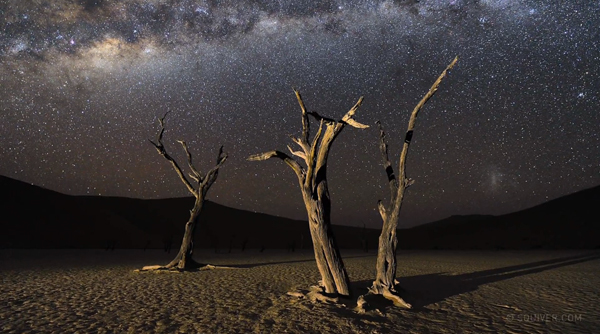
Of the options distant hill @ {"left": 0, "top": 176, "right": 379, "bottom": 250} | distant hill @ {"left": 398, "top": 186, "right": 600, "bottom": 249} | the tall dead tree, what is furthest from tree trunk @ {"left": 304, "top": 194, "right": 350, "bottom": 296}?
distant hill @ {"left": 398, "top": 186, "right": 600, "bottom": 249}

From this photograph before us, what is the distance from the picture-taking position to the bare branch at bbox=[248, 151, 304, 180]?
10.5 metres

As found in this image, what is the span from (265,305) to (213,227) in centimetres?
5282

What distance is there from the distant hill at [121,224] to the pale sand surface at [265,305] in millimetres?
17952

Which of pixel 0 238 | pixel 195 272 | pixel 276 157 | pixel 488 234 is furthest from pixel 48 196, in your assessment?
pixel 488 234

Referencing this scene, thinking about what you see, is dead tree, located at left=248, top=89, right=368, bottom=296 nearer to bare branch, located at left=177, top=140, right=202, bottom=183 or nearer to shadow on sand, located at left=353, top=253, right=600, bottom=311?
shadow on sand, located at left=353, top=253, right=600, bottom=311

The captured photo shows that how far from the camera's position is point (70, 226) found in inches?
1726

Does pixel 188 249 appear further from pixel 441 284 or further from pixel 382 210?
pixel 441 284

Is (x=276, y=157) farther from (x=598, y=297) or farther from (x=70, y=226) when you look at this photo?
(x=70, y=226)

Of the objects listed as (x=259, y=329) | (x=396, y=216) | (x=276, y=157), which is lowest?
(x=259, y=329)

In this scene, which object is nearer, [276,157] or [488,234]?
[276,157]

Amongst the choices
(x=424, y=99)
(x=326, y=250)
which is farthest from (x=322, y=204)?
(x=424, y=99)

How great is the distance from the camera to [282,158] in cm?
1067

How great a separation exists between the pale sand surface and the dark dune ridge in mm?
18129

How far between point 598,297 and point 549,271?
687 centimetres
